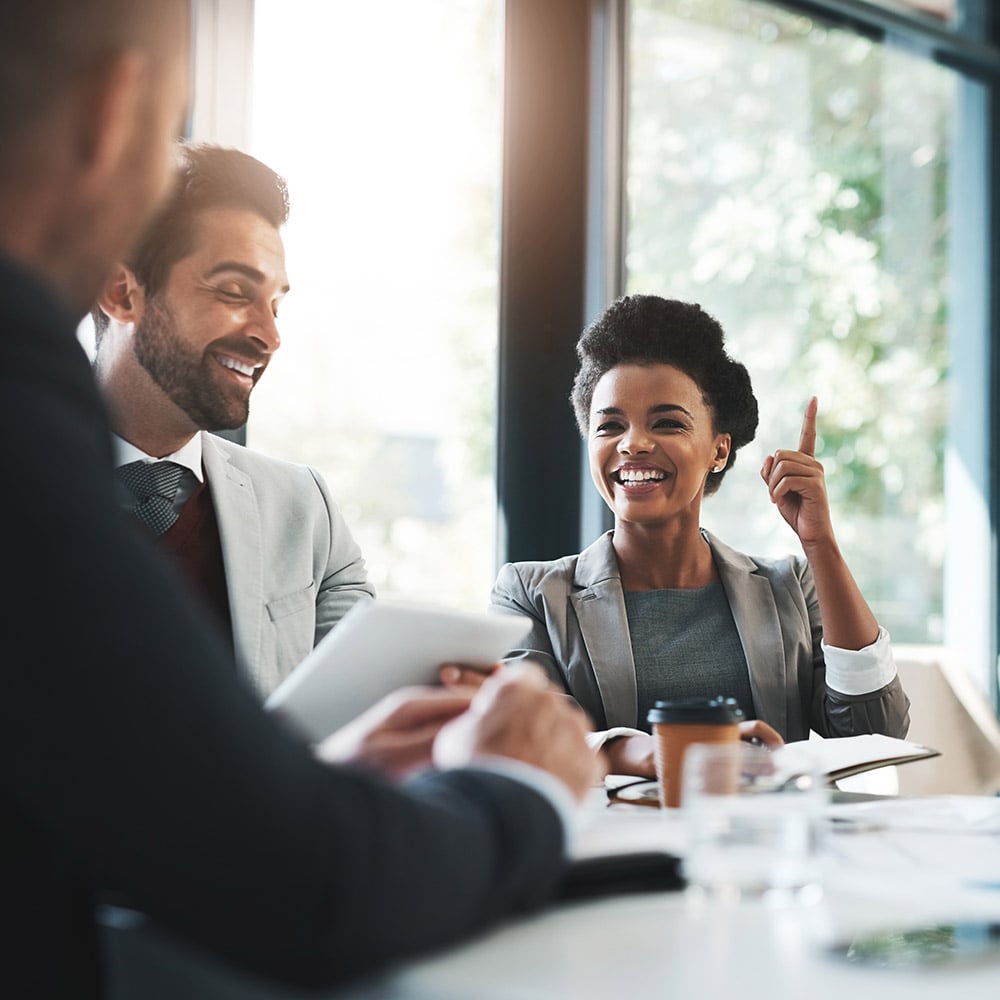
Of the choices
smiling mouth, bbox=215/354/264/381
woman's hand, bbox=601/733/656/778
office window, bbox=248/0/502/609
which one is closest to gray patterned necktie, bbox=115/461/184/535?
smiling mouth, bbox=215/354/264/381

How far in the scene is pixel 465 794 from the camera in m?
0.82

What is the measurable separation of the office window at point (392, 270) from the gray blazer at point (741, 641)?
0.74m

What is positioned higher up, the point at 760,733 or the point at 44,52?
the point at 44,52

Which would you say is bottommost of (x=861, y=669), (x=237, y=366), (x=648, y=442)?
(x=861, y=669)

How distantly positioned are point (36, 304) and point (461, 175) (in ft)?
8.07

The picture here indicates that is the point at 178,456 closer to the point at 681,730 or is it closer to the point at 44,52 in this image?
the point at 681,730

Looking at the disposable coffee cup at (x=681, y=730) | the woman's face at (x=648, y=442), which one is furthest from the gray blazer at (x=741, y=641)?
the disposable coffee cup at (x=681, y=730)

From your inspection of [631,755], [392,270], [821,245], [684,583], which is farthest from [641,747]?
[821,245]

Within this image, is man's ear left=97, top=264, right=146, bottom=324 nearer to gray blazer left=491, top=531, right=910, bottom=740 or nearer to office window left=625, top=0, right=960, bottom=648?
gray blazer left=491, top=531, right=910, bottom=740

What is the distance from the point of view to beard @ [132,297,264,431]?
6.97 feet

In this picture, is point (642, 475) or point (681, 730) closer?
point (681, 730)

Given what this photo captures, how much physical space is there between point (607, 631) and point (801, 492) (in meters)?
0.47

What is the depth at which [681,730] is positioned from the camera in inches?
52.9

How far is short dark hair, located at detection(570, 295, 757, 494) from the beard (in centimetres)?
74
